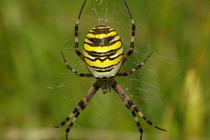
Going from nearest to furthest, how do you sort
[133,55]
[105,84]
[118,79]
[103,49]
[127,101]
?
[103,49] < [133,55] < [105,84] < [127,101] < [118,79]

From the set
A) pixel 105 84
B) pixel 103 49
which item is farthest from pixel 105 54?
pixel 105 84

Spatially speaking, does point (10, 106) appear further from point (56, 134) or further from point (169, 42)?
point (169, 42)

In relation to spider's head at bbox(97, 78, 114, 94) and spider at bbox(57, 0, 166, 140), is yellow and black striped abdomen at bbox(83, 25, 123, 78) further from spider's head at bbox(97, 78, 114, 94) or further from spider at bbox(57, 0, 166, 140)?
spider's head at bbox(97, 78, 114, 94)

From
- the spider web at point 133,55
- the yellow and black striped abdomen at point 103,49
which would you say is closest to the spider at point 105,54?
the yellow and black striped abdomen at point 103,49

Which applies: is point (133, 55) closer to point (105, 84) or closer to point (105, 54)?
point (105, 84)

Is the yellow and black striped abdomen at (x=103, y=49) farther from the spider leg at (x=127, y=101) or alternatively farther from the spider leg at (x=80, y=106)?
the spider leg at (x=80, y=106)
